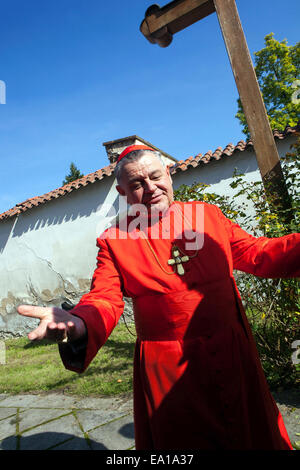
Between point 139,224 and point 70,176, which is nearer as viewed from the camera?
point 139,224

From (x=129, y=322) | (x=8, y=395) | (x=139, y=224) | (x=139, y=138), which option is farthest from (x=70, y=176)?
(x=139, y=224)

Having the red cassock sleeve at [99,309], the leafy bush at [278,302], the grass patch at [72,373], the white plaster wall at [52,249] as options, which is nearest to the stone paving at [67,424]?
the grass patch at [72,373]

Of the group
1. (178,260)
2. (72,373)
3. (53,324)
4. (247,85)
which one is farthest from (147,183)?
(72,373)

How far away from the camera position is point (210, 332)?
4.72 feet

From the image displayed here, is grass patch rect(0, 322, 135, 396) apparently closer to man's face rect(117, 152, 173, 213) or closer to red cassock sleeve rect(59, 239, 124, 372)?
red cassock sleeve rect(59, 239, 124, 372)

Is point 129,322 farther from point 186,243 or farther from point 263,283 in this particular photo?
point 186,243

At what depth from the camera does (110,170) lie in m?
8.63

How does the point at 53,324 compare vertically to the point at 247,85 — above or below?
below

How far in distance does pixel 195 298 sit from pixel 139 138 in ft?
30.2

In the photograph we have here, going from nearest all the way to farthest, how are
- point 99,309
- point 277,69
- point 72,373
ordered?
point 99,309 → point 72,373 → point 277,69

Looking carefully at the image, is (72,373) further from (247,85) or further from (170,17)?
(170,17)

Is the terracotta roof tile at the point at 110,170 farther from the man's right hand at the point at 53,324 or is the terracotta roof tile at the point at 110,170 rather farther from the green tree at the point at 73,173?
the green tree at the point at 73,173

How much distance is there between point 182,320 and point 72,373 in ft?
14.7

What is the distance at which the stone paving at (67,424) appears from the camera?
287 cm
